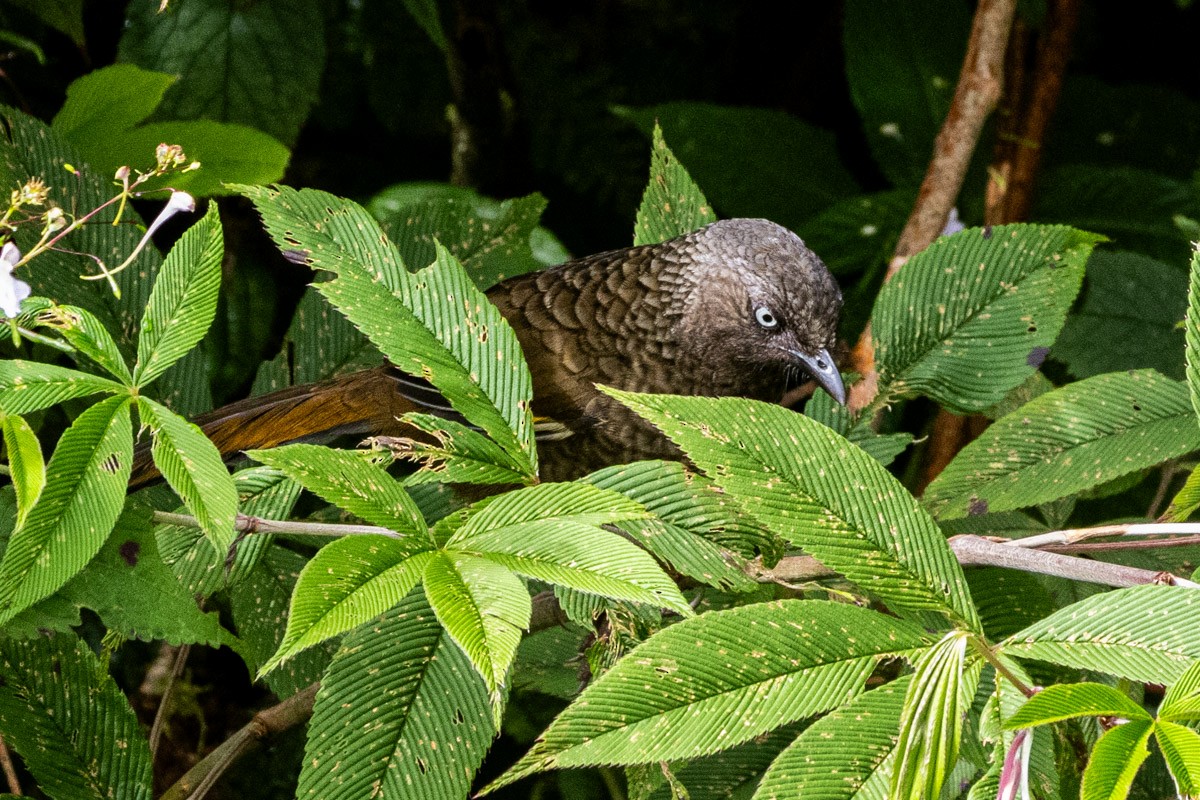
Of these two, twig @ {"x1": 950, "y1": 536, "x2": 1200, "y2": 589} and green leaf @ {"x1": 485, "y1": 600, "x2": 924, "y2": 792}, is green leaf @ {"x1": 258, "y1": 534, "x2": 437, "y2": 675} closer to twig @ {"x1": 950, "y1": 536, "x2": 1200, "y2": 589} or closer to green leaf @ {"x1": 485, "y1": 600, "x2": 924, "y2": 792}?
green leaf @ {"x1": 485, "y1": 600, "x2": 924, "y2": 792}

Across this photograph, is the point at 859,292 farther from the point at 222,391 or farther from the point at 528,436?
the point at 528,436

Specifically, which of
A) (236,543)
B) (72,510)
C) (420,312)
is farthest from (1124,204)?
(72,510)

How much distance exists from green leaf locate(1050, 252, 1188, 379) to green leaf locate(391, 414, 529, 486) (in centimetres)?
127

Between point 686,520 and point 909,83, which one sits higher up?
point 909,83

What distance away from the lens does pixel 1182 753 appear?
667mm

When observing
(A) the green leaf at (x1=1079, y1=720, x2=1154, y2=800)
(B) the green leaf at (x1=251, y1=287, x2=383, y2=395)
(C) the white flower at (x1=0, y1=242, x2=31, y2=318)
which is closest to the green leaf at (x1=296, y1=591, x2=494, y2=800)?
(C) the white flower at (x1=0, y1=242, x2=31, y2=318)

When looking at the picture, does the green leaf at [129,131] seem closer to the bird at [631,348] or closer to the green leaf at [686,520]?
the bird at [631,348]

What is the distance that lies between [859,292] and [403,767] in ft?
4.71

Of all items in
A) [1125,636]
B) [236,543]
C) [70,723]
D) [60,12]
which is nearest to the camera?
[1125,636]

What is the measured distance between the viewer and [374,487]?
2.72 feet

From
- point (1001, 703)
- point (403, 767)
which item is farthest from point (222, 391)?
point (1001, 703)

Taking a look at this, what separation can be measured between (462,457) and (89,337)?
0.29 m

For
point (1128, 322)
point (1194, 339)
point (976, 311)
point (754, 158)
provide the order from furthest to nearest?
1. point (754, 158)
2. point (1128, 322)
3. point (976, 311)
4. point (1194, 339)

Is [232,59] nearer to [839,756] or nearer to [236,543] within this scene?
[236,543]
